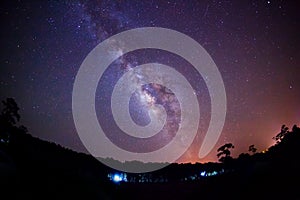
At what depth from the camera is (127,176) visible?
29094 mm

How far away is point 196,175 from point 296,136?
1204 cm

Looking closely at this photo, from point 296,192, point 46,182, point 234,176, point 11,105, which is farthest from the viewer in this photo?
point 11,105

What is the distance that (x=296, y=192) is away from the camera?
52.0 ft

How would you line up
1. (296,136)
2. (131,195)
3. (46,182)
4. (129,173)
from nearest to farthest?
(46,182) → (296,136) → (131,195) → (129,173)

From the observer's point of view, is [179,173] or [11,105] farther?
[11,105]

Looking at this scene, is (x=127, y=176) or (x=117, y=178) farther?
(x=127, y=176)

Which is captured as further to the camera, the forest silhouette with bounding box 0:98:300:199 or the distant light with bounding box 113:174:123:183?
the distant light with bounding box 113:174:123:183

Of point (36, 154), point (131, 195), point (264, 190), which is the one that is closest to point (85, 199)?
point (36, 154)

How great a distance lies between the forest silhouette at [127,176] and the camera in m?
16.3

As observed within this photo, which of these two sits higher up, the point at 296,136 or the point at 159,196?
the point at 296,136

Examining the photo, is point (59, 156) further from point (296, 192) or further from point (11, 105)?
point (296, 192)

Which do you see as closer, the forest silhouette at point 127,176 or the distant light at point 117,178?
the forest silhouette at point 127,176

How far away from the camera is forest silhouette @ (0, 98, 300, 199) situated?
16312mm

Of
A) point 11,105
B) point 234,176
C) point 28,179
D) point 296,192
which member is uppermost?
point 11,105
